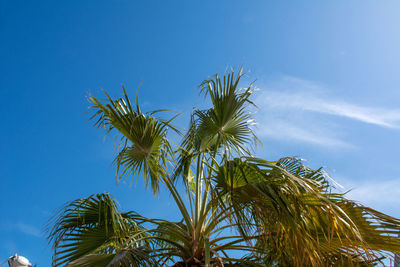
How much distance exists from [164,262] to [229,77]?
100 inches

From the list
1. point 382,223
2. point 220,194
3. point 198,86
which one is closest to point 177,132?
point 198,86

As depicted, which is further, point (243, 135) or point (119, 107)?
point (243, 135)

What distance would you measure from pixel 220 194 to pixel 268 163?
25.4 inches

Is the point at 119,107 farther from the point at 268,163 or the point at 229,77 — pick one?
the point at 268,163

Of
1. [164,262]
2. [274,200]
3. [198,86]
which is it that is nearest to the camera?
[274,200]

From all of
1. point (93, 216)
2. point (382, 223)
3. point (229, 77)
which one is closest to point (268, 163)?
point (382, 223)

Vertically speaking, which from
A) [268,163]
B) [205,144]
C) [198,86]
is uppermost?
[198,86]

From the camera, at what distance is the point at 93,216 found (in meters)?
5.04

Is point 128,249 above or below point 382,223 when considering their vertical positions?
below

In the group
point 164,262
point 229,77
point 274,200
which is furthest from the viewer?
point 229,77

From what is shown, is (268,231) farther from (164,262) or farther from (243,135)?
(243,135)

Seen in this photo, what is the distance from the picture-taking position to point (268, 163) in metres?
3.70

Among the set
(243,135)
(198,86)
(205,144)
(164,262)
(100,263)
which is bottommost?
(100,263)

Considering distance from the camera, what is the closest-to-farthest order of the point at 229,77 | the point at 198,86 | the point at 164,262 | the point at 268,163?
1. the point at 268,163
2. the point at 164,262
3. the point at 229,77
4. the point at 198,86
